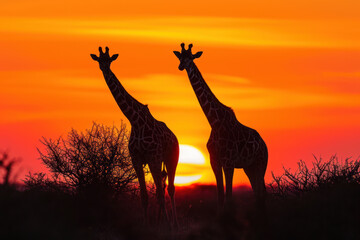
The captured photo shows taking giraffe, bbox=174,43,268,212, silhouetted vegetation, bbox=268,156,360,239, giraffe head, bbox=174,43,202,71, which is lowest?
silhouetted vegetation, bbox=268,156,360,239

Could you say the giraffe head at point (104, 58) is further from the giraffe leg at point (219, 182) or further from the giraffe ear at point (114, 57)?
the giraffe leg at point (219, 182)

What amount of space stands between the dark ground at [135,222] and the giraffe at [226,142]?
127 inches

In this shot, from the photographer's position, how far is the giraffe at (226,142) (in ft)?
84.6

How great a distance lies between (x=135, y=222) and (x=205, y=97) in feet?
16.5

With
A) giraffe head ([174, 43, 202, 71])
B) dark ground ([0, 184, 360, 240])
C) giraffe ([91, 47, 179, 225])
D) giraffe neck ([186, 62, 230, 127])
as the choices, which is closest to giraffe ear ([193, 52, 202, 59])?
giraffe head ([174, 43, 202, 71])

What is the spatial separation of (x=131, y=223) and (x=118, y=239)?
22.0 inches

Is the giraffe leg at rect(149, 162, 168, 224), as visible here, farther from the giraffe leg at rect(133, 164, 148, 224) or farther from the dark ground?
the dark ground

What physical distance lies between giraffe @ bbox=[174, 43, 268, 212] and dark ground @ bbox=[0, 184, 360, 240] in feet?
10.5

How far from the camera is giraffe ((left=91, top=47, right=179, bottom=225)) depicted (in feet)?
→ 86.4

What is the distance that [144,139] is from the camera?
26438mm

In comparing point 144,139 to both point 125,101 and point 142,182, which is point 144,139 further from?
point 125,101

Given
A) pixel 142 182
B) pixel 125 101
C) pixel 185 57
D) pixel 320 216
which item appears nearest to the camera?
pixel 320 216

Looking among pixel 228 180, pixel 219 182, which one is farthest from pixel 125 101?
pixel 228 180

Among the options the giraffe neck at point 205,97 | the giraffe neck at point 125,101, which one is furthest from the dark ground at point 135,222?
the giraffe neck at point 205,97
